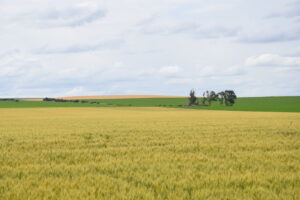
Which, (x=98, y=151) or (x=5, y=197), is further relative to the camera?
(x=98, y=151)

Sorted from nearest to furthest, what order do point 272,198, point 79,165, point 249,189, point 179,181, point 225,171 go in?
1. point 272,198
2. point 249,189
3. point 179,181
4. point 225,171
5. point 79,165

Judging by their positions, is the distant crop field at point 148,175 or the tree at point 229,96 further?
the tree at point 229,96

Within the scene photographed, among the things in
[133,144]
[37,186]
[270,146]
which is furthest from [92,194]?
[270,146]

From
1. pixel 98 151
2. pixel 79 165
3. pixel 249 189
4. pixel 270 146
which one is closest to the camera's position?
pixel 249 189

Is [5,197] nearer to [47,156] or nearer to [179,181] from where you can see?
[179,181]

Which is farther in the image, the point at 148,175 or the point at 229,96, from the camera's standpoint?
the point at 229,96

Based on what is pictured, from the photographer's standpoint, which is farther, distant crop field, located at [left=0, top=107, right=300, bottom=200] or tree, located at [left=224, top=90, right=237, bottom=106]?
tree, located at [left=224, top=90, right=237, bottom=106]

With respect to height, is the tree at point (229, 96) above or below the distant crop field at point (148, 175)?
above

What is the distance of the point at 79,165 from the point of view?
9.65 m

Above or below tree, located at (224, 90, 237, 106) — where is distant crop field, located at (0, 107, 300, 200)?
below

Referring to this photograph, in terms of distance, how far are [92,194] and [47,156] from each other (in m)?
5.39

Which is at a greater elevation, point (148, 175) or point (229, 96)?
point (229, 96)

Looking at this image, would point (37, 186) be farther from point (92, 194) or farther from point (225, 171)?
point (225, 171)

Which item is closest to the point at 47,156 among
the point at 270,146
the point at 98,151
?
the point at 98,151
